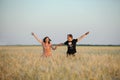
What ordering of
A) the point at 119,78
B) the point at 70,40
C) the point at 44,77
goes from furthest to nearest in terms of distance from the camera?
the point at 70,40 < the point at 119,78 < the point at 44,77

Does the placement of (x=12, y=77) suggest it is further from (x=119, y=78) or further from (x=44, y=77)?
(x=119, y=78)

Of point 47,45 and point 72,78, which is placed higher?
point 47,45

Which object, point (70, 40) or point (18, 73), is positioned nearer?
point (18, 73)

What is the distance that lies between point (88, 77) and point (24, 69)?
3.55 feet

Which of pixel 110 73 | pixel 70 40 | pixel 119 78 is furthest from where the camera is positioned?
pixel 70 40

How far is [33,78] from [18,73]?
1.33 ft

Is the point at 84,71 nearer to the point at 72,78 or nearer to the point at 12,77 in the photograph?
the point at 72,78

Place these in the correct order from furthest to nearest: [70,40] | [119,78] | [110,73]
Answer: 1. [70,40]
2. [110,73]
3. [119,78]

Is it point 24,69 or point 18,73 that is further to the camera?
point 24,69

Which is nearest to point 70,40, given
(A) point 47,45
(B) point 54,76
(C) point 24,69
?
(A) point 47,45

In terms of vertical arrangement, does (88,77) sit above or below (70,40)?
below

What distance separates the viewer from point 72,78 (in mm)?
3412

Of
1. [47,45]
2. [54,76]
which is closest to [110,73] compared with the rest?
[54,76]

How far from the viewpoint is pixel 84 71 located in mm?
3848
